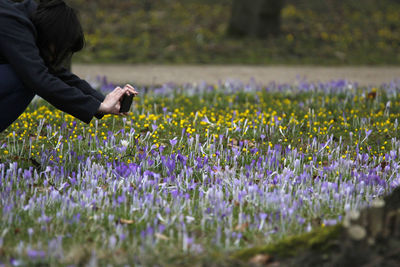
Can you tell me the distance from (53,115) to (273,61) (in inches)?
279

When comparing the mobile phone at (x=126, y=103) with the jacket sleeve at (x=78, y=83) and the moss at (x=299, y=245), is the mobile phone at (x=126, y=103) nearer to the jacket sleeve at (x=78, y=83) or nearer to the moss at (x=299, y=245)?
the jacket sleeve at (x=78, y=83)

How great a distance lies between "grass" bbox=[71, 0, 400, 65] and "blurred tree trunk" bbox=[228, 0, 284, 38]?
0.33 m

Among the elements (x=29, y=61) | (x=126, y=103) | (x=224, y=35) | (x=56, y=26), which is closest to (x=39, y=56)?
(x=29, y=61)

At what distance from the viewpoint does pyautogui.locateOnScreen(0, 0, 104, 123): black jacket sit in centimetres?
346

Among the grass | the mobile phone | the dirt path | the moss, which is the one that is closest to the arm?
the mobile phone

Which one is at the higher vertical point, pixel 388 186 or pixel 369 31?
pixel 369 31

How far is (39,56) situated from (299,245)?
7.05 ft

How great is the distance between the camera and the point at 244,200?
3402mm

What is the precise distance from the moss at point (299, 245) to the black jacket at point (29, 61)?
5.51ft

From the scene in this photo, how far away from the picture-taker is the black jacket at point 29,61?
346 cm

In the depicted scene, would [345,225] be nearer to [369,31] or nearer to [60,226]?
[60,226]

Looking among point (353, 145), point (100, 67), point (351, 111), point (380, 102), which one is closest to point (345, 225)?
point (353, 145)

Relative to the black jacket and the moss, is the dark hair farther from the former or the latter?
the moss

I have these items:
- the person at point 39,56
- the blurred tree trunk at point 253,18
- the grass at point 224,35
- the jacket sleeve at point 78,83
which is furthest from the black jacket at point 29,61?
the blurred tree trunk at point 253,18
